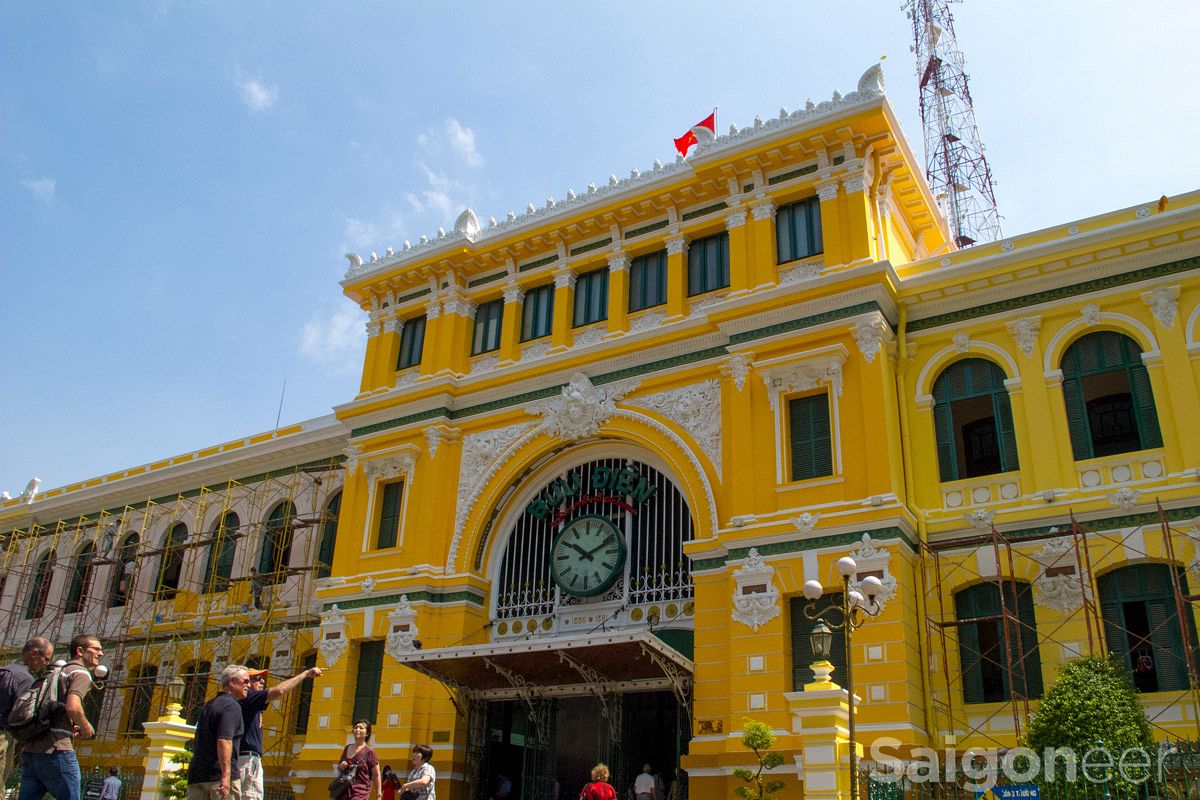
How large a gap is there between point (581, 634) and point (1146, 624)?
390 inches

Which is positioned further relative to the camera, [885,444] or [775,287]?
[775,287]

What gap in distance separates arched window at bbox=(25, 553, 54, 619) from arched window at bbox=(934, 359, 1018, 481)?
1142 inches

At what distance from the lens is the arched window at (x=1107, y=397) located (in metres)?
18.4

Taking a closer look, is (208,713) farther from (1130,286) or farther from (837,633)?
(1130,286)

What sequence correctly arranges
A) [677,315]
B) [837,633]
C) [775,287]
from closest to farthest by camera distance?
[837,633], [775,287], [677,315]

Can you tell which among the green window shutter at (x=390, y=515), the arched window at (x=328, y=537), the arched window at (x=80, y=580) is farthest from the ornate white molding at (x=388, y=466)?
the arched window at (x=80, y=580)

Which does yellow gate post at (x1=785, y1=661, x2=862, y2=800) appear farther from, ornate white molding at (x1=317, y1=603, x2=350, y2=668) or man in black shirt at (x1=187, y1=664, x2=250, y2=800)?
ornate white molding at (x1=317, y1=603, x2=350, y2=668)

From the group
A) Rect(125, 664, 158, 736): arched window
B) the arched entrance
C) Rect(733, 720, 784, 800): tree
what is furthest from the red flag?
Rect(125, 664, 158, 736): arched window

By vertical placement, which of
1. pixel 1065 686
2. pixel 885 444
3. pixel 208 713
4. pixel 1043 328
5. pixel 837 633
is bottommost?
pixel 208 713

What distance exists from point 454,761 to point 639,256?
1171cm

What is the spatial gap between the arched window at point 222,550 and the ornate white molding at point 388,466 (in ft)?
20.8

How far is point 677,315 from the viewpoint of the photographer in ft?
75.1

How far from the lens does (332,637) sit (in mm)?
24000

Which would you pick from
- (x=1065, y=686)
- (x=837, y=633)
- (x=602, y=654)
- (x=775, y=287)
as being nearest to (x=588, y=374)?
(x=775, y=287)
